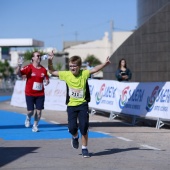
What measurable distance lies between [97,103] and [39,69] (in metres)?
5.36

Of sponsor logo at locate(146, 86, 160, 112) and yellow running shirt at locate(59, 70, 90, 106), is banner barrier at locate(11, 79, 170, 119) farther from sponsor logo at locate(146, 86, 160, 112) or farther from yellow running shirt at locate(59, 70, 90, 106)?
yellow running shirt at locate(59, 70, 90, 106)

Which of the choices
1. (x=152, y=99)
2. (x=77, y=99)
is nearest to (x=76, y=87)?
(x=77, y=99)

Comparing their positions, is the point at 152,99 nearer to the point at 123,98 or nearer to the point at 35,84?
the point at 123,98

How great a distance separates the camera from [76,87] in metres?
10.7

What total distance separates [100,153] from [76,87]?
1252 mm

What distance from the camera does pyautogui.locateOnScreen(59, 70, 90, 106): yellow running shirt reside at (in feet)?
34.9

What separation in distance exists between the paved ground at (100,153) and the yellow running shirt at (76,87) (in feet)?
3.08

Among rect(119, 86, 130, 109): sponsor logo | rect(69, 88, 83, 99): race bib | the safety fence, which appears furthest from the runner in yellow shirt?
rect(119, 86, 130, 109): sponsor logo

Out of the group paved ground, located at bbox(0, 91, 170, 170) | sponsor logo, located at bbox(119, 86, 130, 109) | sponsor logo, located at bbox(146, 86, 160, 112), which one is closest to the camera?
paved ground, located at bbox(0, 91, 170, 170)

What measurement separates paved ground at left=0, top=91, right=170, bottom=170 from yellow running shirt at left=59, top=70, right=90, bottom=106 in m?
0.94

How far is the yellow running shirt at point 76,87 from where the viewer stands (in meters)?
10.6

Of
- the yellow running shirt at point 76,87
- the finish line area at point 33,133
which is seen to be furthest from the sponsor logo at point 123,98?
the yellow running shirt at point 76,87

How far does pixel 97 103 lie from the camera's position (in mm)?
20328

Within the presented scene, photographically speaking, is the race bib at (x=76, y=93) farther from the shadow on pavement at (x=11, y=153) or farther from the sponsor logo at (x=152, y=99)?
the sponsor logo at (x=152, y=99)
